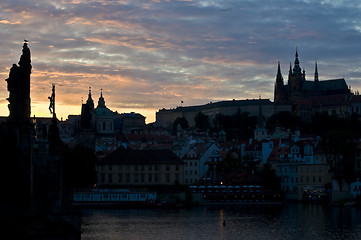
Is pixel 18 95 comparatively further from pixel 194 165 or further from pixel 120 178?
pixel 194 165

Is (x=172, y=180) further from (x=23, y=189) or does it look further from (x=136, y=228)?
(x=23, y=189)

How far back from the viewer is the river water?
56656mm

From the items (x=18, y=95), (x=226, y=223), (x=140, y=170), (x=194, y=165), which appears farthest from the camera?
(x=194, y=165)

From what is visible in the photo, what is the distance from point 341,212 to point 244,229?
61.6ft

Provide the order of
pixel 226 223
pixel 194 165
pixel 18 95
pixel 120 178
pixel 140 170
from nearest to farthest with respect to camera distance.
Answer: pixel 18 95 < pixel 226 223 < pixel 140 170 < pixel 120 178 < pixel 194 165

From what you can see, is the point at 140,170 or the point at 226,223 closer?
the point at 226,223

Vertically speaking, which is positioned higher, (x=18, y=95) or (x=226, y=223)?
(x=18, y=95)

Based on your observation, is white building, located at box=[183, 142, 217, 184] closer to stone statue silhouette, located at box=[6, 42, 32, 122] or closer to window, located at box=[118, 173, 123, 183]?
window, located at box=[118, 173, 123, 183]

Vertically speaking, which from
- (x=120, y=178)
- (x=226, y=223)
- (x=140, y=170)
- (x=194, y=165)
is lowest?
(x=226, y=223)

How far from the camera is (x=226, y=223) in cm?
6588

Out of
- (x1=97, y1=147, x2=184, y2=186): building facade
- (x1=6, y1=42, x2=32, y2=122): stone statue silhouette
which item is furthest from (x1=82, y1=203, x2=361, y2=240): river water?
(x1=97, y1=147, x2=184, y2=186): building facade

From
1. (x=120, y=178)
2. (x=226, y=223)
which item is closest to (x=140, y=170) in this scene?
(x=120, y=178)

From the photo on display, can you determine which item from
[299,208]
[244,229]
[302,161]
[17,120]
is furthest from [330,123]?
[17,120]

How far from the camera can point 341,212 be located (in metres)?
76.8
